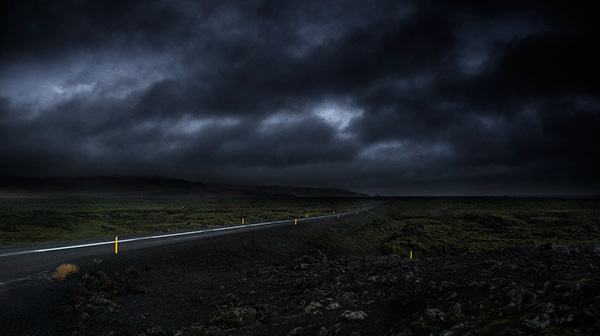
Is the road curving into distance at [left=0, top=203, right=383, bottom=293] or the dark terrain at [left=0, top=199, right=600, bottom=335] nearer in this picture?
the dark terrain at [left=0, top=199, right=600, bottom=335]

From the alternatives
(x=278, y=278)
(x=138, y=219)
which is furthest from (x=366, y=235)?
(x=138, y=219)

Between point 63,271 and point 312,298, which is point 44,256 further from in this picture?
point 312,298

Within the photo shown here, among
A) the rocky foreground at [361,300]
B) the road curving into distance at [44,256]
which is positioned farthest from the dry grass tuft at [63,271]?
the rocky foreground at [361,300]

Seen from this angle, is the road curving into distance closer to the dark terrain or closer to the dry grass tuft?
the dry grass tuft

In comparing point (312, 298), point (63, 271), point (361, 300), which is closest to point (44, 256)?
point (63, 271)

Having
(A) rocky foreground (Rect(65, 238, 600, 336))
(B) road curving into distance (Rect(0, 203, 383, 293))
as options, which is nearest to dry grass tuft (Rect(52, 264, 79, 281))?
(B) road curving into distance (Rect(0, 203, 383, 293))

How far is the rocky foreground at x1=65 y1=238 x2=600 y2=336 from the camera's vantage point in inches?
255

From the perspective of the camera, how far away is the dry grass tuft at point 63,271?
13.4 meters

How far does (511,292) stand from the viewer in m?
7.96

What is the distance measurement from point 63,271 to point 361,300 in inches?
528

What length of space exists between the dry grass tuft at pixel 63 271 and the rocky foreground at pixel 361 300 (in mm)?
837

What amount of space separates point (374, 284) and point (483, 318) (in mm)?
5980

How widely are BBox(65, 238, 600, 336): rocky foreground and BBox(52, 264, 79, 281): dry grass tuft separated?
2.74 ft

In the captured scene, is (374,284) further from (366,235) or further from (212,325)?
(366,235)
